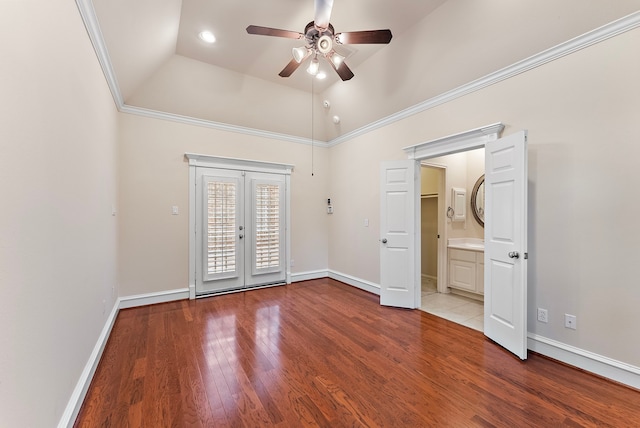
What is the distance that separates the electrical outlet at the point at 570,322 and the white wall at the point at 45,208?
150 inches

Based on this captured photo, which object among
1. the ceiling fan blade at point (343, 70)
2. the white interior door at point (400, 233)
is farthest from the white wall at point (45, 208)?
the white interior door at point (400, 233)

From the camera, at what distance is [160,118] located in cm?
404

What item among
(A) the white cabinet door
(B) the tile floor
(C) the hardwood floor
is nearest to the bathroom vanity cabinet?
(B) the tile floor

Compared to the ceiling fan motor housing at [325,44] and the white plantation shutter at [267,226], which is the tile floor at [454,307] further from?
the ceiling fan motor housing at [325,44]

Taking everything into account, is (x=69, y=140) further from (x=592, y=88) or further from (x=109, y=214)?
(x=592, y=88)

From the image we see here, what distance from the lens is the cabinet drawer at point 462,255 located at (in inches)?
171

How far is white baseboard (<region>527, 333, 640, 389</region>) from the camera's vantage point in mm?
2135

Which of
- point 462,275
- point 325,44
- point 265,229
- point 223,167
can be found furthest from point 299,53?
point 462,275

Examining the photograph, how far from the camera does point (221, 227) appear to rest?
177 inches

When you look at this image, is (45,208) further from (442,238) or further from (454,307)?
(442,238)

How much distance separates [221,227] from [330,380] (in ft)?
10.2

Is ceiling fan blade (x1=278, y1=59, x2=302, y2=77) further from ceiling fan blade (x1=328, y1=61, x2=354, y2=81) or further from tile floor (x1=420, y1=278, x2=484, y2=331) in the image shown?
tile floor (x1=420, y1=278, x2=484, y2=331)

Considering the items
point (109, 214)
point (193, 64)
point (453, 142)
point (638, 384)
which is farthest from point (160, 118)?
point (638, 384)

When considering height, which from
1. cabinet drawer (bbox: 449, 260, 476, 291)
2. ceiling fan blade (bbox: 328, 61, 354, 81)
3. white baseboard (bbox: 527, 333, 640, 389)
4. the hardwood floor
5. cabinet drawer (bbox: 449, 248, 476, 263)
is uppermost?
ceiling fan blade (bbox: 328, 61, 354, 81)
